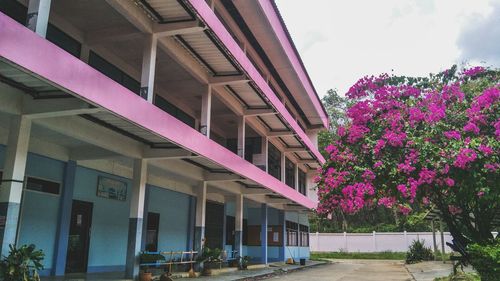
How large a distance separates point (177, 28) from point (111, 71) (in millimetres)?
3285

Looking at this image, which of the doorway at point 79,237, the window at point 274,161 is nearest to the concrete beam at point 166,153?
the doorway at point 79,237

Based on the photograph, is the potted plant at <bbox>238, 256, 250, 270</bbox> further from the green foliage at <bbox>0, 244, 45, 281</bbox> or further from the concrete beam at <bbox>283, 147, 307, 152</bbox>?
the green foliage at <bbox>0, 244, 45, 281</bbox>

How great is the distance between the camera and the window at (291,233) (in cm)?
2920

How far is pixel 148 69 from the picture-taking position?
1116 cm

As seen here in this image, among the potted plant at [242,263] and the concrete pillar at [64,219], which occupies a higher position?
the concrete pillar at [64,219]

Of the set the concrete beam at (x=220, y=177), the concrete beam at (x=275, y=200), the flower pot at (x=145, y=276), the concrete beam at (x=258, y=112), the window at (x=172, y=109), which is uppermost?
the concrete beam at (x=258, y=112)

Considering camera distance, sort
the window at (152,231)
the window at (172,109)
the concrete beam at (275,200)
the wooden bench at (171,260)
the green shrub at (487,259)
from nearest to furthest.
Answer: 1. the green shrub at (487,259)
2. the wooden bench at (171,260)
3. the window at (172,109)
4. the window at (152,231)
5. the concrete beam at (275,200)

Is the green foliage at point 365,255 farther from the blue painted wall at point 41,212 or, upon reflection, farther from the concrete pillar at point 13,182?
the concrete pillar at point 13,182

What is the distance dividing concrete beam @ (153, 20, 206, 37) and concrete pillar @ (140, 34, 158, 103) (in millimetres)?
218

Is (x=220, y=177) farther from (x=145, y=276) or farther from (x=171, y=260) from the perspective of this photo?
(x=145, y=276)

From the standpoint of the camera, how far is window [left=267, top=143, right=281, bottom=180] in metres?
23.3

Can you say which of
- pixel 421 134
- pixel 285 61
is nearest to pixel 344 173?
pixel 421 134

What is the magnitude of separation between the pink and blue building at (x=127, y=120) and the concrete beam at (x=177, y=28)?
0.04 metres

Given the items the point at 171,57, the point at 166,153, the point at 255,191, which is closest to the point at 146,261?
the point at 166,153
